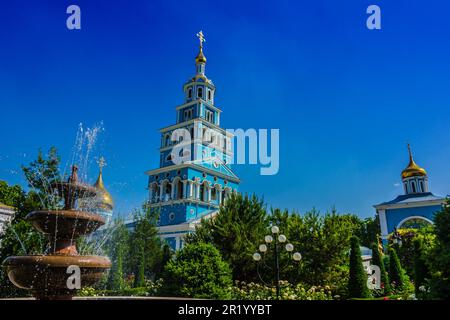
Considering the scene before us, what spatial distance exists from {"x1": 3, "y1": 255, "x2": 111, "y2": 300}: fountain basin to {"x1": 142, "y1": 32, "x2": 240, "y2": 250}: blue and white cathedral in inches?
842

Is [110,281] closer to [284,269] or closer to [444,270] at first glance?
[284,269]

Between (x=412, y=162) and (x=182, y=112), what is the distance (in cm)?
2387

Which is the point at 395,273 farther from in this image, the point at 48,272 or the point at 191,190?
the point at 48,272

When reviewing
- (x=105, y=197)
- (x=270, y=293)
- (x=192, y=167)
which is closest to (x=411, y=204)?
(x=192, y=167)

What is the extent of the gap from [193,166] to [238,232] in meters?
15.9

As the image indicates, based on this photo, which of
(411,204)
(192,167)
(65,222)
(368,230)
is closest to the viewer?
(65,222)

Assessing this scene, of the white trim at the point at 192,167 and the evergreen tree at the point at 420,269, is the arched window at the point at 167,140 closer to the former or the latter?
the white trim at the point at 192,167

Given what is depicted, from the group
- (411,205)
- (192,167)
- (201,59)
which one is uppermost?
(201,59)

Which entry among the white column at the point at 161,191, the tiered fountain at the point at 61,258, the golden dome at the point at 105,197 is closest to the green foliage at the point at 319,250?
the tiered fountain at the point at 61,258

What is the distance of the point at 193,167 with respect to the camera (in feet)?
99.4

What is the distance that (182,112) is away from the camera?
114ft

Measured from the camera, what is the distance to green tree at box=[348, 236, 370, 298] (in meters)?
13.3

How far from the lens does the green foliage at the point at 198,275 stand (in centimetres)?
1120
